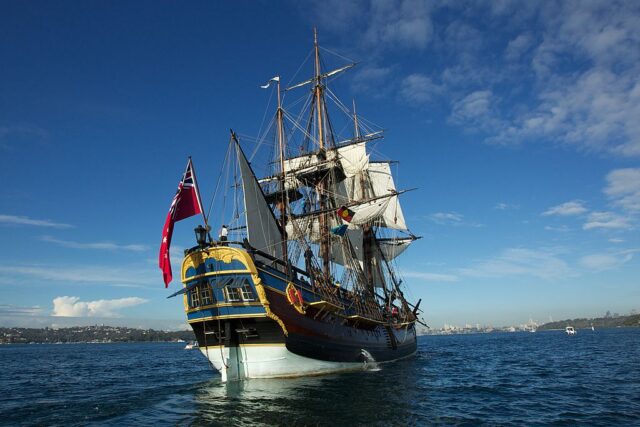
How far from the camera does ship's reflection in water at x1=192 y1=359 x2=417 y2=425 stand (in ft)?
49.4

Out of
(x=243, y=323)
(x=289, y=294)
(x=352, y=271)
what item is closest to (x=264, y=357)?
(x=243, y=323)

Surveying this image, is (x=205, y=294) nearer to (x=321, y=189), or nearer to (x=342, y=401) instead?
(x=342, y=401)

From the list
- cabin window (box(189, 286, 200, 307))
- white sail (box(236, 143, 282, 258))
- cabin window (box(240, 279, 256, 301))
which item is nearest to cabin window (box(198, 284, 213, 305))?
cabin window (box(189, 286, 200, 307))

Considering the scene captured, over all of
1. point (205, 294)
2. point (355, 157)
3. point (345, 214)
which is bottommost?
point (205, 294)

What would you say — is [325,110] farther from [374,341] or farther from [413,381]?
[413,381]

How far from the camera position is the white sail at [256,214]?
2714cm

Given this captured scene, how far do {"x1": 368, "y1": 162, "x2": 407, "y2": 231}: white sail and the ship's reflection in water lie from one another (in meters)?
38.3

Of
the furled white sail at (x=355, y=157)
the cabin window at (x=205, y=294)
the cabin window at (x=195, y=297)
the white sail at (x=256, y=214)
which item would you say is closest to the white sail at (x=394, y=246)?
the furled white sail at (x=355, y=157)

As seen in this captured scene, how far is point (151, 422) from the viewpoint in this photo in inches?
598

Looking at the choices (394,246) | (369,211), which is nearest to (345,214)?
(369,211)

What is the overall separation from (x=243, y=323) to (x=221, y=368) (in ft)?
9.90

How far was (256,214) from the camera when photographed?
2820 centimetres

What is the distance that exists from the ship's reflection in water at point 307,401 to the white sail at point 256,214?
9168mm

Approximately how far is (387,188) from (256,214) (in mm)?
39409
